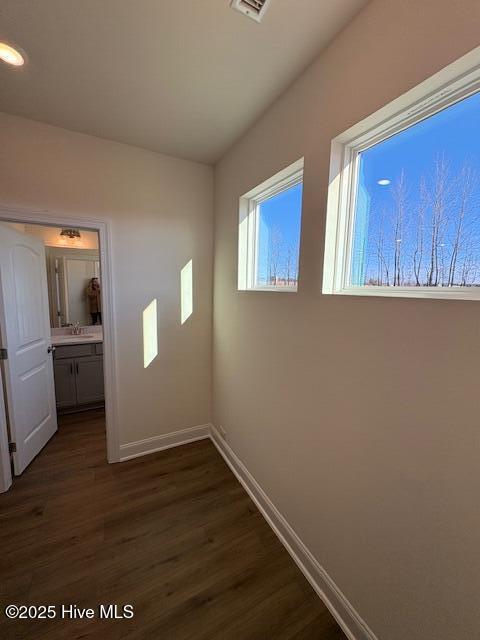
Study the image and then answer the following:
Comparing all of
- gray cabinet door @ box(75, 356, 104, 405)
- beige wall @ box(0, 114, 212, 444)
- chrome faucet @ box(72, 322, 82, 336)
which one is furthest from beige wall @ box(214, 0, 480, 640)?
chrome faucet @ box(72, 322, 82, 336)

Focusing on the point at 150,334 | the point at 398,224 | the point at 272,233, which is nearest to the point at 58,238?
the point at 150,334

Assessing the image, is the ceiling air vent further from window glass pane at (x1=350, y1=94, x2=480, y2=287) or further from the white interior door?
the white interior door

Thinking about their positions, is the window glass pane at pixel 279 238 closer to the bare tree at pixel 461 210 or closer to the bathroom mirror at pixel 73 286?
the bare tree at pixel 461 210

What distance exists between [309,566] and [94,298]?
143 inches

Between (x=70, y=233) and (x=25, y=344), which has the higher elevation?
(x=70, y=233)

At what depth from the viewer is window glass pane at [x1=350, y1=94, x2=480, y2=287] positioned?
2.74ft

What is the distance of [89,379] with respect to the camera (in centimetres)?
317

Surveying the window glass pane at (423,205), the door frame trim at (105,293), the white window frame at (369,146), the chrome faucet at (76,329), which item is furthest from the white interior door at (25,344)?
the window glass pane at (423,205)

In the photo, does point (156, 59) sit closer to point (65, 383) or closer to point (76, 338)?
point (76, 338)

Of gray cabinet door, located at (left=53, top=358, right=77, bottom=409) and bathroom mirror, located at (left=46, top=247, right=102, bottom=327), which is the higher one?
bathroom mirror, located at (left=46, top=247, right=102, bottom=327)

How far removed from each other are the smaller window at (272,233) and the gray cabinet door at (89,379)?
2361 mm

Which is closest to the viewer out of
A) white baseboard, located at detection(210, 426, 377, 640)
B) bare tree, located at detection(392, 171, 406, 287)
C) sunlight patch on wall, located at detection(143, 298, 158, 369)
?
bare tree, located at detection(392, 171, 406, 287)

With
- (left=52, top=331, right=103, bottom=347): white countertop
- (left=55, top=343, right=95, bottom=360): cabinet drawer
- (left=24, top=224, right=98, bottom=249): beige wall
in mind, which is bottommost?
(left=55, top=343, right=95, bottom=360): cabinet drawer

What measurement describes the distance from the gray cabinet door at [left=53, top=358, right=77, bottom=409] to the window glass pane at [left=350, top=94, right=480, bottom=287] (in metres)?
3.33
